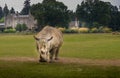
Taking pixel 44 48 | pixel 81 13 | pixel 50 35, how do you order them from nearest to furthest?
pixel 44 48, pixel 50 35, pixel 81 13

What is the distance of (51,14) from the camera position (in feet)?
490

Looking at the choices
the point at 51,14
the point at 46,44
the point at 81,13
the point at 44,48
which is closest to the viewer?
the point at 44,48

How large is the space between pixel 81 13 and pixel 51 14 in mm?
26412

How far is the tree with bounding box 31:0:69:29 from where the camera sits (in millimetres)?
147000

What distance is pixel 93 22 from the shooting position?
163m

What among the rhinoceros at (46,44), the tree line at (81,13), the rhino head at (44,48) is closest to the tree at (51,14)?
the tree line at (81,13)

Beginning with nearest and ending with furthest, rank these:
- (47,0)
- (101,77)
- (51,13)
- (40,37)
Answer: (101,77) → (40,37) → (51,13) → (47,0)

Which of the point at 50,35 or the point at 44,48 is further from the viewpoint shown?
the point at 50,35

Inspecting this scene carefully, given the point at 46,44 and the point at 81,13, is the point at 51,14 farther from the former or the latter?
the point at 46,44

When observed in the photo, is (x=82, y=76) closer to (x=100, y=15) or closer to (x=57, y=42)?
(x=57, y=42)

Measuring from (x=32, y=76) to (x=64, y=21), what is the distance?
445 ft

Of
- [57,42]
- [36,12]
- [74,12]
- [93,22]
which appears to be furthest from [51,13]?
[57,42]

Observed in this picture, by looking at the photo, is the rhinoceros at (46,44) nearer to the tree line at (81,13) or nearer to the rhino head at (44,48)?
the rhino head at (44,48)

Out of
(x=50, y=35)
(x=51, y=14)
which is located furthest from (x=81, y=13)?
(x=50, y=35)
